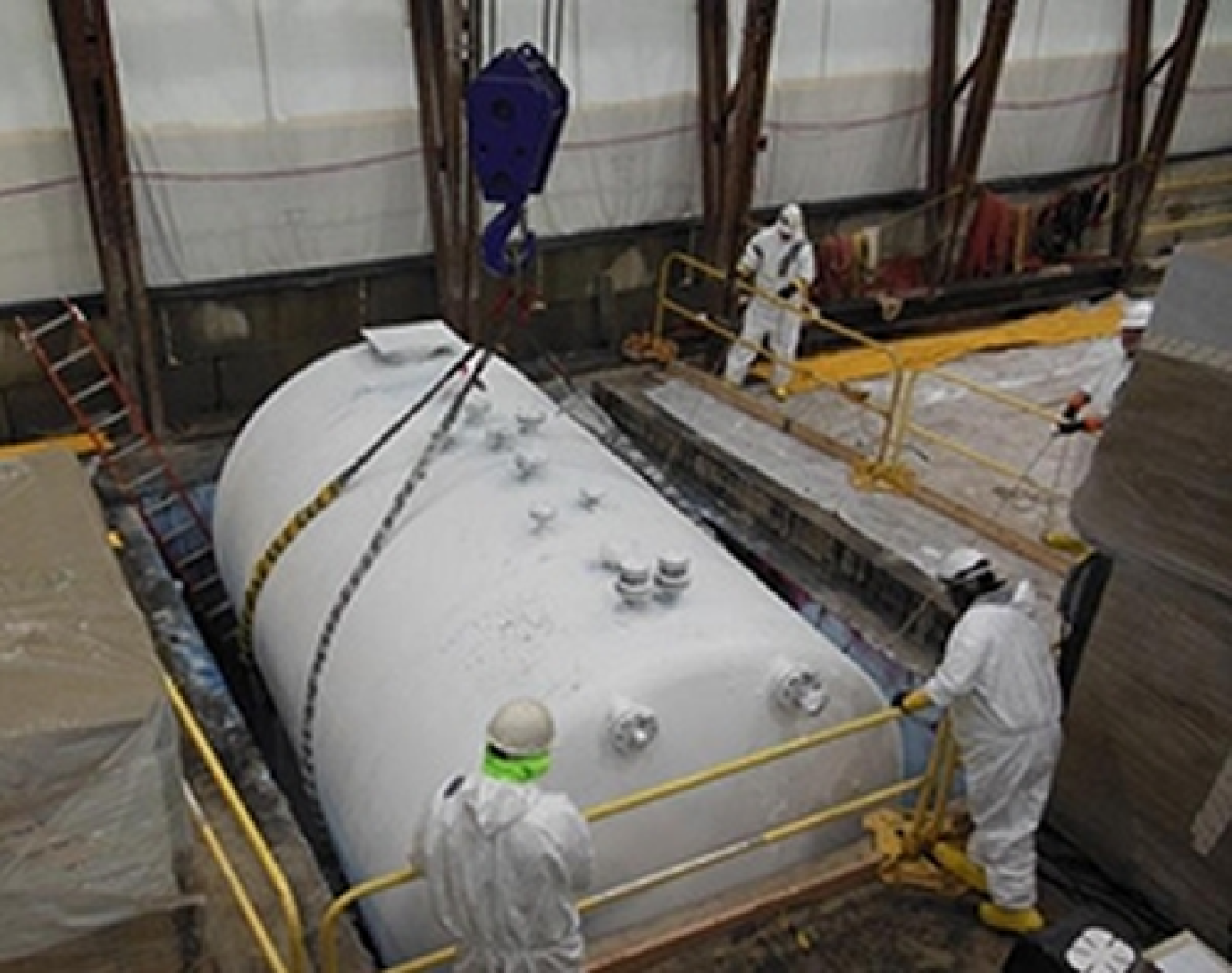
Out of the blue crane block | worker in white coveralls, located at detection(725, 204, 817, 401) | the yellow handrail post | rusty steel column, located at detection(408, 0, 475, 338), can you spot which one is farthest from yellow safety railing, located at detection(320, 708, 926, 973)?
rusty steel column, located at detection(408, 0, 475, 338)

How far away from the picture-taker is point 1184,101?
47.8ft

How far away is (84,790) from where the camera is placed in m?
3.16

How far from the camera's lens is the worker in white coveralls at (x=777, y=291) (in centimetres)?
1030

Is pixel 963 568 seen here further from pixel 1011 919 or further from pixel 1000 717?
pixel 1011 919

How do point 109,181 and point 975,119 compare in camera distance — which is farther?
point 975,119

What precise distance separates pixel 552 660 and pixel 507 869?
3.50ft

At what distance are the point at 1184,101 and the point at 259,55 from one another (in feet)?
37.4

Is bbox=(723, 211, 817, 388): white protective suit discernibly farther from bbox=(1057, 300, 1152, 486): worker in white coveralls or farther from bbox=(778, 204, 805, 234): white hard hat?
bbox=(1057, 300, 1152, 486): worker in white coveralls

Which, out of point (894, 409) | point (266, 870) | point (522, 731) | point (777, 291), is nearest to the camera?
point (522, 731)

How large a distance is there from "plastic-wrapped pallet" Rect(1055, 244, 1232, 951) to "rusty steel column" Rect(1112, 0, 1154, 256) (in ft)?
33.4

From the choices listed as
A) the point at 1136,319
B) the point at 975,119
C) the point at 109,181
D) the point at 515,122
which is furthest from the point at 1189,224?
the point at 515,122

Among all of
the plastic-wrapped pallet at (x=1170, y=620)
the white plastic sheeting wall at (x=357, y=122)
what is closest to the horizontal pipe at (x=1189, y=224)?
the white plastic sheeting wall at (x=357, y=122)

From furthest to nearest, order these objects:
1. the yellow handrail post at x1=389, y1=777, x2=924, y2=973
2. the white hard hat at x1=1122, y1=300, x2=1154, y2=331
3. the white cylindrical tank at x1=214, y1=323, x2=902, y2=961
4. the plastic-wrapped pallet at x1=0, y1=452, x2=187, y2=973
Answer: the white hard hat at x1=1122, y1=300, x2=1154, y2=331 < the white cylindrical tank at x1=214, y1=323, x2=902, y2=961 < the yellow handrail post at x1=389, y1=777, x2=924, y2=973 < the plastic-wrapped pallet at x1=0, y1=452, x2=187, y2=973

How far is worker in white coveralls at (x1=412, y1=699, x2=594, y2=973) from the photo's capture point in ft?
11.9
